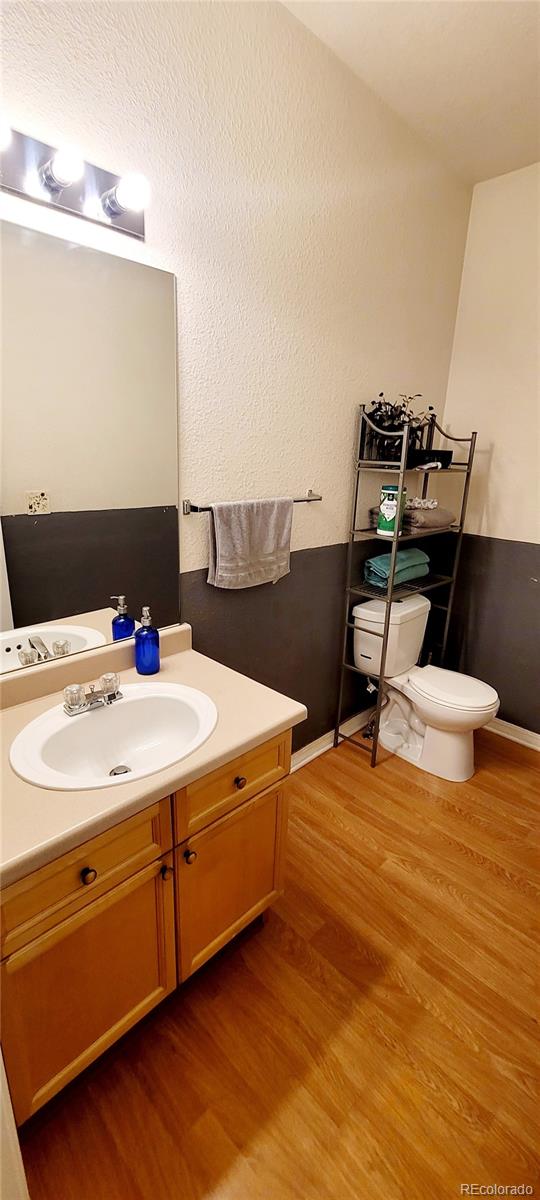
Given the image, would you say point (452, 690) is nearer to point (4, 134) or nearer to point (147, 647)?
point (147, 647)

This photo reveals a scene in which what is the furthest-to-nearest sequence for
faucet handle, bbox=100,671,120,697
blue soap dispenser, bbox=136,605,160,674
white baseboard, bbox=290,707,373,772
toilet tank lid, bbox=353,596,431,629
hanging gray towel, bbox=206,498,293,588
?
1. white baseboard, bbox=290,707,373,772
2. toilet tank lid, bbox=353,596,431,629
3. hanging gray towel, bbox=206,498,293,588
4. blue soap dispenser, bbox=136,605,160,674
5. faucet handle, bbox=100,671,120,697

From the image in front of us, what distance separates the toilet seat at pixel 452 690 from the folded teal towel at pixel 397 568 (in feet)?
1.46

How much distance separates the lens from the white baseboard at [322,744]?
2.27 metres

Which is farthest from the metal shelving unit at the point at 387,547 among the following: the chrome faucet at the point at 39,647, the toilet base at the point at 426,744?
the chrome faucet at the point at 39,647

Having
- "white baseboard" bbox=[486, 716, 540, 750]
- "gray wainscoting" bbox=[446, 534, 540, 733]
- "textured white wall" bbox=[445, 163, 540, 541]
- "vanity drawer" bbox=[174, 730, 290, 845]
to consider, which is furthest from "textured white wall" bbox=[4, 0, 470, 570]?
"white baseboard" bbox=[486, 716, 540, 750]

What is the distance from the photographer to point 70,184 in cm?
109

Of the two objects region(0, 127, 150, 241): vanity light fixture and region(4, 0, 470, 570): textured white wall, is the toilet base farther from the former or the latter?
region(0, 127, 150, 241): vanity light fixture

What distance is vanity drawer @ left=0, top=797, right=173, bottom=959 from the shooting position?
81cm

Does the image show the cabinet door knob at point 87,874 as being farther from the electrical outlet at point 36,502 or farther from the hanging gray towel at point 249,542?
the hanging gray towel at point 249,542

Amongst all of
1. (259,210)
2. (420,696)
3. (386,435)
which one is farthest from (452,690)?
(259,210)

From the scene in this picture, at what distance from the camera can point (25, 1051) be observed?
0.89 m

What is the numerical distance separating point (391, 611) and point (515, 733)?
3.46 ft

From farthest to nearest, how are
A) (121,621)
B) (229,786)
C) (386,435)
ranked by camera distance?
(386,435), (121,621), (229,786)

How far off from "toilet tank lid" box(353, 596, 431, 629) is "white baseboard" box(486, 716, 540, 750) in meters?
0.81
